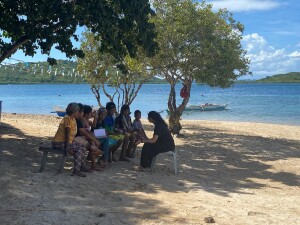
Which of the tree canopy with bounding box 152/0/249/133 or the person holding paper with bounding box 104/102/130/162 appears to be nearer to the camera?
the person holding paper with bounding box 104/102/130/162

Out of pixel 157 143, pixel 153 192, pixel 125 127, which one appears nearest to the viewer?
pixel 153 192

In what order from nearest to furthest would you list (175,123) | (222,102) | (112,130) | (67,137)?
(67,137), (112,130), (175,123), (222,102)

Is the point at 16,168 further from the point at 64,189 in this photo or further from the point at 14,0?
the point at 14,0

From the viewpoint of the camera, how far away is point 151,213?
5.48 meters

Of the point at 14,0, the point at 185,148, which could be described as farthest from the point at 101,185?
the point at 185,148

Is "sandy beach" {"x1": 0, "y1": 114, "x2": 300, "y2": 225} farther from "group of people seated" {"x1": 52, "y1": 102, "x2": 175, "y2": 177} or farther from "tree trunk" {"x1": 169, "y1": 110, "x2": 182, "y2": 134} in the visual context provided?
"tree trunk" {"x1": 169, "y1": 110, "x2": 182, "y2": 134}

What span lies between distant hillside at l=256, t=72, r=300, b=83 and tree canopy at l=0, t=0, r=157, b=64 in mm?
171221

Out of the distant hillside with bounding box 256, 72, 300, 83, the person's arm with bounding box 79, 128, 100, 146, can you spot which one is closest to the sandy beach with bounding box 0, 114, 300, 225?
the person's arm with bounding box 79, 128, 100, 146

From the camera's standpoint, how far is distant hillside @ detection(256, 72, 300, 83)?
171 metres

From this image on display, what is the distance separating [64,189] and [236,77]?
11.3 metres

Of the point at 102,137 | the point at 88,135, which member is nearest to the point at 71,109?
the point at 88,135

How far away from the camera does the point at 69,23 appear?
9281 mm

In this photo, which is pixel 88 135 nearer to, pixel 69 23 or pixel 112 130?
pixel 112 130

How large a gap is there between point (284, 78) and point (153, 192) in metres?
180
